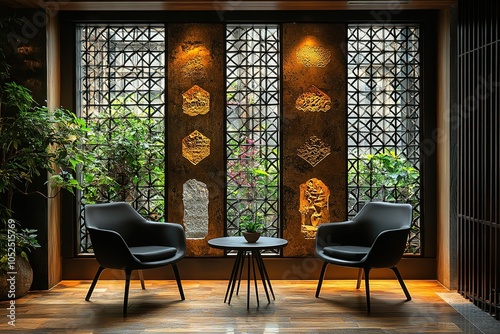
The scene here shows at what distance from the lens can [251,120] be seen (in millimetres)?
6871

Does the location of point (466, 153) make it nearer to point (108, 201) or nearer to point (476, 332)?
point (476, 332)

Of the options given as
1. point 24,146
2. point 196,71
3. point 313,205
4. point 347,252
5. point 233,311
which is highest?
point 196,71

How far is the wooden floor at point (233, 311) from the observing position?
493 cm

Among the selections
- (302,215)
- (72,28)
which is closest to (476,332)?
(302,215)

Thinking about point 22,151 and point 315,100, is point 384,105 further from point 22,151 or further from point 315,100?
point 22,151

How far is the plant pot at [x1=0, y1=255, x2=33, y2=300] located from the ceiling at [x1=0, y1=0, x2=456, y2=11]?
2.52 metres

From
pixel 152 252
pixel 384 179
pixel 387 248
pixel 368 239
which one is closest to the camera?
pixel 387 248

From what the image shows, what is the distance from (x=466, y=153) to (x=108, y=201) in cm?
376

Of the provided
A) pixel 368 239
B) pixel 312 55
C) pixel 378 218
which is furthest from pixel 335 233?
pixel 312 55

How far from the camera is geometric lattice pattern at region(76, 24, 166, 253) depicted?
6840 millimetres

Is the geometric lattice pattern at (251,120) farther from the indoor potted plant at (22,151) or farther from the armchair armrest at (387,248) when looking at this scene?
the indoor potted plant at (22,151)

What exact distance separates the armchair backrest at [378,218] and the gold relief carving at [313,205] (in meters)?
0.50

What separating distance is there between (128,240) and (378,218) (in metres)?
2.52

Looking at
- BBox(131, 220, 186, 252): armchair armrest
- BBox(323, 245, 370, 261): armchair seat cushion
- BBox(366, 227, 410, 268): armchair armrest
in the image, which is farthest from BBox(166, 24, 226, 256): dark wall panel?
BBox(366, 227, 410, 268): armchair armrest
